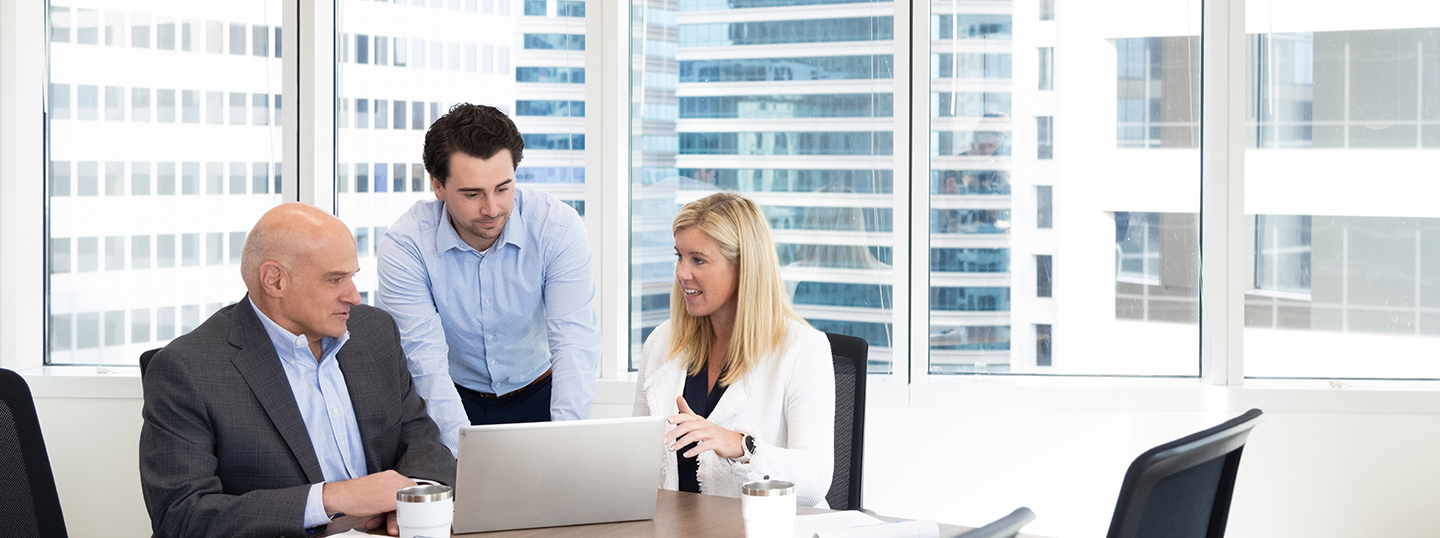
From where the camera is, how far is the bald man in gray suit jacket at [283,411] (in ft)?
5.66

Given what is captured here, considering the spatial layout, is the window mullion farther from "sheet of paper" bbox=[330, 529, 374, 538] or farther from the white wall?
"sheet of paper" bbox=[330, 529, 374, 538]

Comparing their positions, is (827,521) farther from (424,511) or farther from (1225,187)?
(1225,187)

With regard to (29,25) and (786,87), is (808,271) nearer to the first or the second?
(786,87)

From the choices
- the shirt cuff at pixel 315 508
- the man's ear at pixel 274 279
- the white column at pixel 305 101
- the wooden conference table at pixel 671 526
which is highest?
the white column at pixel 305 101

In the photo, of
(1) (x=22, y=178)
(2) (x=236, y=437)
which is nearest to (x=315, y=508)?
(2) (x=236, y=437)

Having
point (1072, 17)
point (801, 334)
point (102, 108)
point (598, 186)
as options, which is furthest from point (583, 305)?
point (102, 108)

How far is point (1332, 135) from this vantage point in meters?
3.54

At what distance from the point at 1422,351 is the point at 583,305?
2878 millimetres

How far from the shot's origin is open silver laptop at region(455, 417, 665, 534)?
161cm

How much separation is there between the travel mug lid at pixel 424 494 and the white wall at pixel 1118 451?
84.6 inches

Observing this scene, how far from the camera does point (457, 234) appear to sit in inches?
104

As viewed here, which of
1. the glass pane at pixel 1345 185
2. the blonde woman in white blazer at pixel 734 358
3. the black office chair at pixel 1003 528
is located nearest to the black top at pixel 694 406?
the blonde woman in white blazer at pixel 734 358

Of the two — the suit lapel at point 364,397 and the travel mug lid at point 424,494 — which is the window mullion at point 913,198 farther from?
the travel mug lid at point 424,494

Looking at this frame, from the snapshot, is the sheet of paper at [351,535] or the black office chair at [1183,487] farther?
the sheet of paper at [351,535]
